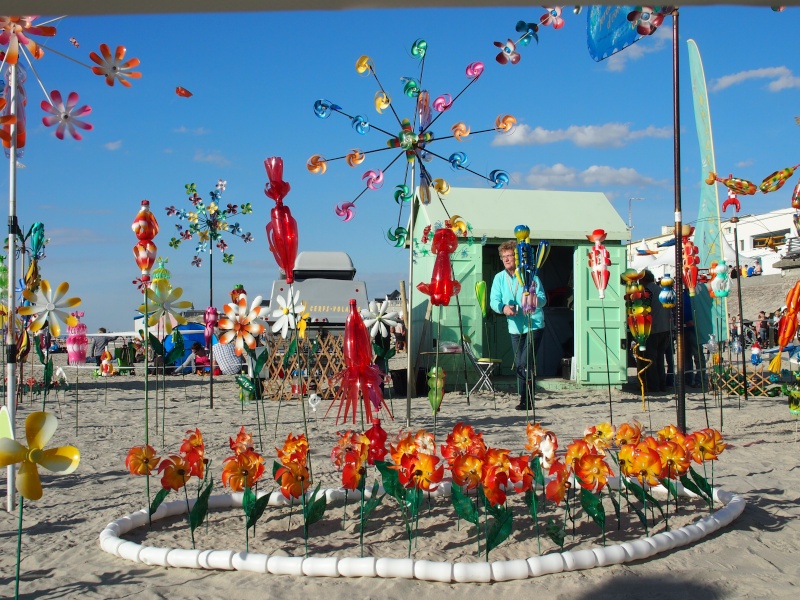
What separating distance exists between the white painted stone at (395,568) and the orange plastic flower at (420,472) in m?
0.39

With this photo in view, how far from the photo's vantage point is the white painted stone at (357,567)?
3350 millimetres

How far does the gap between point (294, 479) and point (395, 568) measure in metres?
0.73

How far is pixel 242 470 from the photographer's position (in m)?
3.84

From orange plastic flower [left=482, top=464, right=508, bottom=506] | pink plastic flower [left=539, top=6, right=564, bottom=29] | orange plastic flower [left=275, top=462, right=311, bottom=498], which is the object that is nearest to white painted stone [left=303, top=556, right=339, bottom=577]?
orange plastic flower [left=275, top=462, right=311, bottom=498]

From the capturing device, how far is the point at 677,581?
331 cm

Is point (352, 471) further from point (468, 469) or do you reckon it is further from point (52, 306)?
point (52, 306)

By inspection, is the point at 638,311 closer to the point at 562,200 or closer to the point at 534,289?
the point at 534,289

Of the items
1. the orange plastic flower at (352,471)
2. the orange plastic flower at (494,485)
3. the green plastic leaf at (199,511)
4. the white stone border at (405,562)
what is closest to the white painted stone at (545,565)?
the white stone border at (405,562)

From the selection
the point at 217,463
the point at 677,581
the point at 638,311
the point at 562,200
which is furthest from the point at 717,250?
the point at 677,581

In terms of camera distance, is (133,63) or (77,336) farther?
(77,336)

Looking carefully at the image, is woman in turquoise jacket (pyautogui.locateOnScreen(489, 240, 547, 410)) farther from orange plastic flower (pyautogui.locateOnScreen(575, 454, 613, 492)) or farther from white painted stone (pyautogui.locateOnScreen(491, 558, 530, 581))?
white painted stone (pyautogui.locateOnScreen(491, 558, 530, 581))

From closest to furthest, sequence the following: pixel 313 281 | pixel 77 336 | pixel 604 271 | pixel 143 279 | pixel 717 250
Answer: pixel 143 279 < pixel 604 271 < pixel 313 281 < pixel 717 250 < pixel 77 336

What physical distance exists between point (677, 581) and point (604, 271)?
18.3 ft

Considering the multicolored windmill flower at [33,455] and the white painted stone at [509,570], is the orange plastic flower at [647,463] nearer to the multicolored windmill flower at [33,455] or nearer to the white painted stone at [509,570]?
the white painted stone at [509,570]
